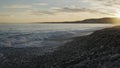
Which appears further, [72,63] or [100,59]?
[72,63]

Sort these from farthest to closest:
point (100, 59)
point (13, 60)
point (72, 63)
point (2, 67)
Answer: point (13, 60) < point (2, 67) < point (72, 63) < point (100, 59)

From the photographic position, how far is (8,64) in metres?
13.1

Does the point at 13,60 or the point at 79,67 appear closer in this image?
the point at 79,67

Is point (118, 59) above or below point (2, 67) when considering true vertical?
above

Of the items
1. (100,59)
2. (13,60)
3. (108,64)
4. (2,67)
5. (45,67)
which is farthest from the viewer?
(13,60)

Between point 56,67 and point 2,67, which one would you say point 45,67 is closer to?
point 56,67

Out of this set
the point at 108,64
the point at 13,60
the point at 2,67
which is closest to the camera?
the point at 108,64

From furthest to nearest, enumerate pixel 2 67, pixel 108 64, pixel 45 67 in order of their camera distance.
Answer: pixel 2 67, pixel 45 67, pixel 108 64

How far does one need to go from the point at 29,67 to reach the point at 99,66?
4.61 meters

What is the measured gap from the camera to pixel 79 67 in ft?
30.6

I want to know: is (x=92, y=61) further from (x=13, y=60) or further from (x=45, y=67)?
(x=13, y=60)

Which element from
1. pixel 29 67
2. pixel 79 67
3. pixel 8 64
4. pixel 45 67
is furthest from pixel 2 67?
pixel 79 67

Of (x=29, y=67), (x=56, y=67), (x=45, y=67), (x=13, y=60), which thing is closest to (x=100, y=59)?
(x=56, y=67)

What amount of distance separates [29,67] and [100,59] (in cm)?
428
